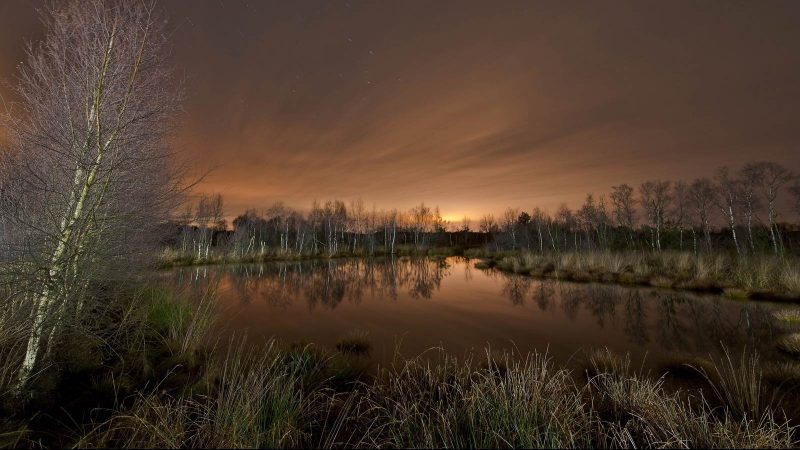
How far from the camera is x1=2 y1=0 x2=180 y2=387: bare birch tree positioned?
3.53 metres

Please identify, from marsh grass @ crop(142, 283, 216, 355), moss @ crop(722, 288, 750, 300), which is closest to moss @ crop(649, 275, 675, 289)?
moss @ crop(722, 288, 750, 300)

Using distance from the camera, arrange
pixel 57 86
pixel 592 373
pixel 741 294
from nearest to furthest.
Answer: pixel 57 86 → pixel 592 373 → pixel 741 294

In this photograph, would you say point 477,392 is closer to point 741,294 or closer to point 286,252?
point 741,294

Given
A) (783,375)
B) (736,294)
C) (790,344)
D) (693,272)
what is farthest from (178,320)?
(693,272)

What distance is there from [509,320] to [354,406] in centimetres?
710

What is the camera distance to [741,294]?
11750mm

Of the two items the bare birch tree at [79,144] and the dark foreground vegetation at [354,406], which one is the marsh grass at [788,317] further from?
the bare birch tree at [79,144]

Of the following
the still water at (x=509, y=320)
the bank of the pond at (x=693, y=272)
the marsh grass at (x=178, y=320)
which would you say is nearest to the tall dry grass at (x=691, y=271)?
the bank of the pond at (x=693, y=272)

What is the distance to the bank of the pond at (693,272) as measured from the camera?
459 inches

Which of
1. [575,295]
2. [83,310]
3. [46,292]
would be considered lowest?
[575,295]

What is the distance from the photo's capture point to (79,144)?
143 inches

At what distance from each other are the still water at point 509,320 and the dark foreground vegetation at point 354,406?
124 centimetres

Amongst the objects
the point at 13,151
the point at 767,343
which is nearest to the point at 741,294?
the point at 767,343

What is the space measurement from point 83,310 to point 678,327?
12513 mm
